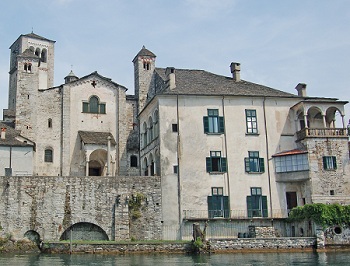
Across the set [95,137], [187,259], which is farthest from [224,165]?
[95,137]

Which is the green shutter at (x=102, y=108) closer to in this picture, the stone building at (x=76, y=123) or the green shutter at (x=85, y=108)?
the stone building at (x=76, y=123)

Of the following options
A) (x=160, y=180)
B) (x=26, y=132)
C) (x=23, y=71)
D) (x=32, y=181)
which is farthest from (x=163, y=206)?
(x=23, y=71)

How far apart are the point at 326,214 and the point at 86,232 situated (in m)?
18.7

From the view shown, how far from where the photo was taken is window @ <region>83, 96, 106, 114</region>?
5659 cm

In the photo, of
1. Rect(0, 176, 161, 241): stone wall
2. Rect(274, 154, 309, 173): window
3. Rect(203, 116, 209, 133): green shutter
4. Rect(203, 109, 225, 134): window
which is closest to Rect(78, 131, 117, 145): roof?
Rect(0, 176, 161, 241): stone wall

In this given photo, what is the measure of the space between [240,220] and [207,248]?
297 inches

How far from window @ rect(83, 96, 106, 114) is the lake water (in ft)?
77.0

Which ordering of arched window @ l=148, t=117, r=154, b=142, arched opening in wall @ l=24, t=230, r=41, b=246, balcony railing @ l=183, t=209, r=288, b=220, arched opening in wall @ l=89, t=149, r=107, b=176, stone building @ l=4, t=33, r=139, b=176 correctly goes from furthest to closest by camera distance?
arched opening in wall @ l=89, t=149, r=107, b=176, stone building @ l=4, t=33, r=139, b=176, arched window @ l=148, t=117, r=154, b=142, balcony railing @ l=183, t=209, r=288, b=220, arched opening in wall @ l=24, t=230, r=41, b=246

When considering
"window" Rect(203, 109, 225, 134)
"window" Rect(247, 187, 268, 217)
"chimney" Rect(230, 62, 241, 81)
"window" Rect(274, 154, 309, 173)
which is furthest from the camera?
"chimney" Rect(230, 62, 241, 81)

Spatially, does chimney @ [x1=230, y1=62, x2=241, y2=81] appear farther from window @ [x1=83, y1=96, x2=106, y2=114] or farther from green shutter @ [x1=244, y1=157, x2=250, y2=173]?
window @ [x1=83, y1=96, x2=106, y2=114]

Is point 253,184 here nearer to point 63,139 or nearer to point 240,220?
point 240,220

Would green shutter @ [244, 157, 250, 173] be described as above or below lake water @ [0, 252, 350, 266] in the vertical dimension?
above

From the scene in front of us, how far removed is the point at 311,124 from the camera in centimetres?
4781

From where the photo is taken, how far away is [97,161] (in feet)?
182
